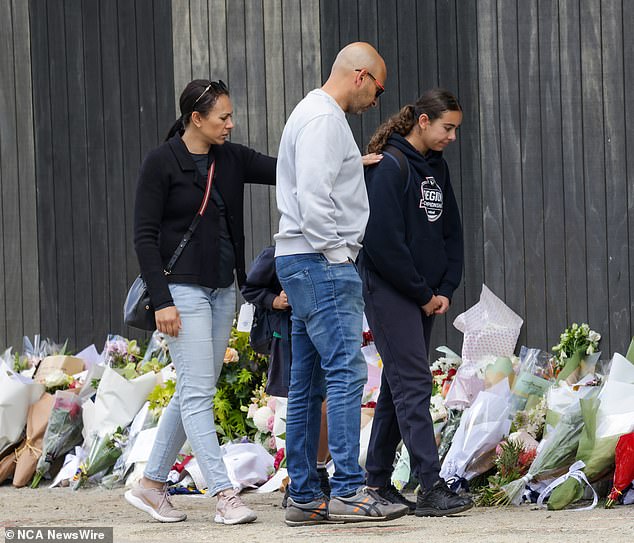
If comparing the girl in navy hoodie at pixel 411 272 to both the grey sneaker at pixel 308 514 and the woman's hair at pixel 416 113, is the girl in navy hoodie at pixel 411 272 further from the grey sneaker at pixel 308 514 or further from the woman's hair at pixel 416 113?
the grey sneaker at pixel 308 514

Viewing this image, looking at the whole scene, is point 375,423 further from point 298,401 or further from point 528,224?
point 528,224

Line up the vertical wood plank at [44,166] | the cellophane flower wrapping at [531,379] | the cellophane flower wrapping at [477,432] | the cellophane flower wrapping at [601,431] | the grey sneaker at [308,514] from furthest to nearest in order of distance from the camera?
1. the vertical wood plank at [44,166]
2. the cellophane flower wrapping at [531,379]
3. the cellophane flower wrapping at [477,432]
4. the cellophane flower wrapping at [601,431]
5. the grey sneaker at [308,514]

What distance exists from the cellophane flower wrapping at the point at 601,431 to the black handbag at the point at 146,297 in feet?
6.03

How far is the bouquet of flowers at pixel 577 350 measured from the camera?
Result: 6215 mm

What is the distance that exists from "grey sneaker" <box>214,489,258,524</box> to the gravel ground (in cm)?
4

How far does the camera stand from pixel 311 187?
173 inches

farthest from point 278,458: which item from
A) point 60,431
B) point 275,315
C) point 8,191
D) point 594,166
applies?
point 8,191

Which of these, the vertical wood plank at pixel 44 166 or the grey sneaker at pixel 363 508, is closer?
the grey sneaker at pixel 363 508

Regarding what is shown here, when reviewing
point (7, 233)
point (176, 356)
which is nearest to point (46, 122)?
point (7, 233)

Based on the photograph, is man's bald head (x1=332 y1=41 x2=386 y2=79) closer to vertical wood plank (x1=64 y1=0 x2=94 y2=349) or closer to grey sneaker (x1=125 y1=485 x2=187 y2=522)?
grey sneaker (x1=125 y1=485 x2=187 y2=522)

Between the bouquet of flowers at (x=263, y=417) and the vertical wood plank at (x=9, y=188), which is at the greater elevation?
the vertical wood plank at (x=9, y=188)

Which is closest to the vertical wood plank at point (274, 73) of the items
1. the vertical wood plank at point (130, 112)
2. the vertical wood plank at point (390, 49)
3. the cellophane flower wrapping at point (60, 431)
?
the vertical wood plank at point (390, 49)

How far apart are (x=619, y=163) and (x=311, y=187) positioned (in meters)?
2.57

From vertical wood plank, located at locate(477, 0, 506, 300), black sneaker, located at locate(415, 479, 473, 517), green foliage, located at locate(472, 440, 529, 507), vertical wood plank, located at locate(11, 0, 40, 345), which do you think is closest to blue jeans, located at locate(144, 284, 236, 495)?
black sneaker, located at locate(415, 479, 473, 517)
